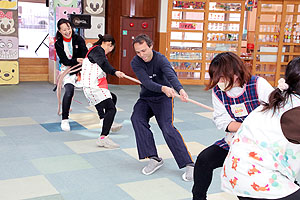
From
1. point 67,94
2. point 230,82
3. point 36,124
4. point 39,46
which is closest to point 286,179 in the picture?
point 230,82

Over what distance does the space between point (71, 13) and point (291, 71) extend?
→ 748cm

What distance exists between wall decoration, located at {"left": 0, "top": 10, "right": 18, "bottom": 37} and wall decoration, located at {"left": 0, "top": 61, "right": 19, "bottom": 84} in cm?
68

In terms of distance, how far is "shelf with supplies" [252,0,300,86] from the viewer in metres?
9.99

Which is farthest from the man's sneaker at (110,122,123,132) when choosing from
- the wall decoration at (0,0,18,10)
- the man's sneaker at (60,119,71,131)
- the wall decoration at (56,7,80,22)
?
the wall decoration at (0,0,18,10)

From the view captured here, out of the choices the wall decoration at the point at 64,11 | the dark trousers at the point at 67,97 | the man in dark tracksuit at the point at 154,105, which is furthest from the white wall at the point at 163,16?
the man in dark tracksuit at the point at 154,105

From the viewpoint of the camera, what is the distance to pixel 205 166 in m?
2.33

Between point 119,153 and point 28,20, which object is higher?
point 28,20

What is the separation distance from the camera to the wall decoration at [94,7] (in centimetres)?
880

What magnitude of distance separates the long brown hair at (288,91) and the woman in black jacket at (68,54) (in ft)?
12.0

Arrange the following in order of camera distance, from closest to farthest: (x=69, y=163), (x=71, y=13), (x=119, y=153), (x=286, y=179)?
(x=286, y=179) → (x=69, y=163) → (x=119, y=153) → (x=71, y=13)

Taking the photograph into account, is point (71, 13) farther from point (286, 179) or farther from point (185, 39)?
point (286, 179)

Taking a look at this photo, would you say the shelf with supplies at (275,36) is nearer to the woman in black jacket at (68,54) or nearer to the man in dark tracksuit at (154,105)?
the woman in black jacket at (68,54)

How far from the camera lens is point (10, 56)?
8.59 meters

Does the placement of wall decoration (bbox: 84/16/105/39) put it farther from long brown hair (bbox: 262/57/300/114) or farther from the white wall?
long brown hair (bbox: 262/57/300/114)
